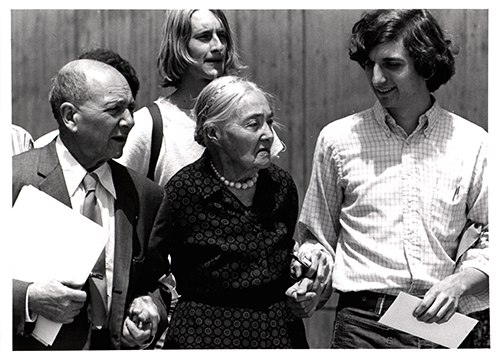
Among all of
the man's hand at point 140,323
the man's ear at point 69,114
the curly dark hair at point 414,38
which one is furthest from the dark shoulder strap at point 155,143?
the curly dark hair at point 414,38

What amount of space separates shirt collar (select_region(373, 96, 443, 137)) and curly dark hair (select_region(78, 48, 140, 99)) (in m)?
1.06

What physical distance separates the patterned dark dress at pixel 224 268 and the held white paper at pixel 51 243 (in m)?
0.32

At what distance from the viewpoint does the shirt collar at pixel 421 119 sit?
3617 millimetres

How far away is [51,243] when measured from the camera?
3406 mm

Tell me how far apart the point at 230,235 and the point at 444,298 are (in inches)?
32.0

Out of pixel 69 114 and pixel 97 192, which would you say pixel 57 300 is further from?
pixel 69 114

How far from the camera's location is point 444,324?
3508 millimetres

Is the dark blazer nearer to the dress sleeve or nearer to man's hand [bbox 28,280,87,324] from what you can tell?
man's hand [bbox 28,280,87,324]

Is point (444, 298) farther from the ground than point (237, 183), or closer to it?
closer to it

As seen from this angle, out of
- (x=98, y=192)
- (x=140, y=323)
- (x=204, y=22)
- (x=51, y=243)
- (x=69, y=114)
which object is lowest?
(x=140, y=323)

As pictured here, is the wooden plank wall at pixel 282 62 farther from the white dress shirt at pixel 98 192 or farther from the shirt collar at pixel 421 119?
the white dress shirt at pixel 98 192

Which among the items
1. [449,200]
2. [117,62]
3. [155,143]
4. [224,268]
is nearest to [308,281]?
[224,268]
